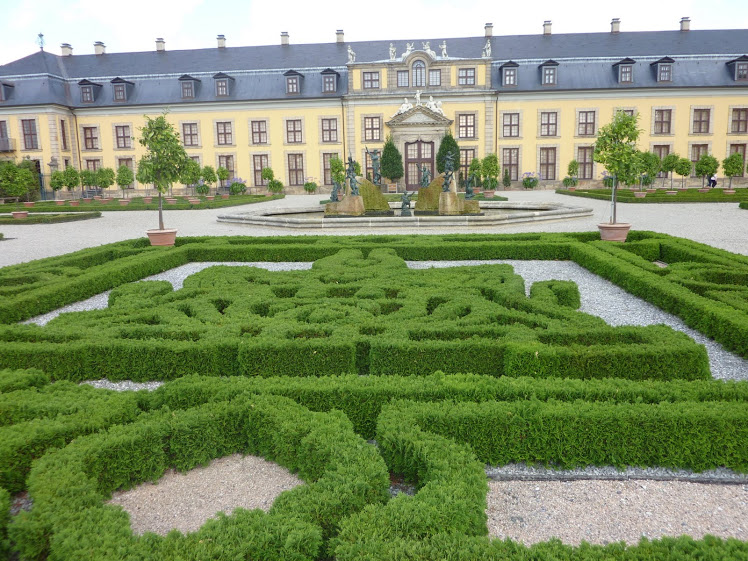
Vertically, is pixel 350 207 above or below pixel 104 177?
below

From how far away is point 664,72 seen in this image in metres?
38.0

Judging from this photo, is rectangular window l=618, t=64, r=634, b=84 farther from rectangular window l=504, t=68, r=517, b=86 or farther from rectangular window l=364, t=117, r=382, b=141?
rectangular window l=364, t=117, r=382, b=141

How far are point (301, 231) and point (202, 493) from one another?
13.4m

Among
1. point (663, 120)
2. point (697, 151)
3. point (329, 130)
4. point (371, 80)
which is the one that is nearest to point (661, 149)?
point (663, 120)

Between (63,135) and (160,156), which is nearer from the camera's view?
A: (160,156)

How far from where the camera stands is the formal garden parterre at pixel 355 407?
9.03 feet

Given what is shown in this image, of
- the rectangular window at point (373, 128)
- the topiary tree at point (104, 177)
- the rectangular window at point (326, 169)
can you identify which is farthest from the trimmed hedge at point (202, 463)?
the rectangular window at point (326, 169)

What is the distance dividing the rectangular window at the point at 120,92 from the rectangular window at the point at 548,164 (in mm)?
29596

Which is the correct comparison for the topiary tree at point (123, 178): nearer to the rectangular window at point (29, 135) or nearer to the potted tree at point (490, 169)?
the rectangular window at point (29, 135)

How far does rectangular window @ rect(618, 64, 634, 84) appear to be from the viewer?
38.2 metres

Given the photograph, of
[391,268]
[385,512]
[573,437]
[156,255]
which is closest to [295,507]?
[385,512]

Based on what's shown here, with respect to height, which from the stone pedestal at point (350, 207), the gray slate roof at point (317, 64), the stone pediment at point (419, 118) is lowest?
the stone pedestal at point (350, 207)

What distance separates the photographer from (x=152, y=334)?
18.4 ft

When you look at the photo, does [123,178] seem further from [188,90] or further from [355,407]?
[355,407]
